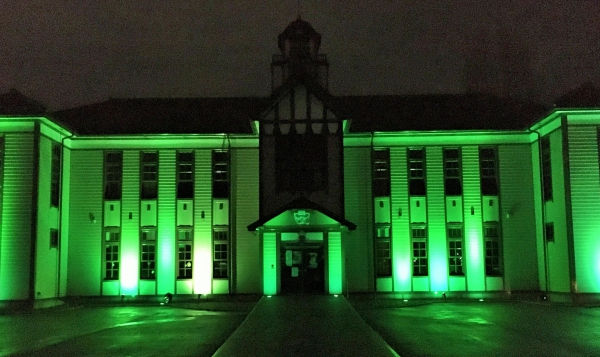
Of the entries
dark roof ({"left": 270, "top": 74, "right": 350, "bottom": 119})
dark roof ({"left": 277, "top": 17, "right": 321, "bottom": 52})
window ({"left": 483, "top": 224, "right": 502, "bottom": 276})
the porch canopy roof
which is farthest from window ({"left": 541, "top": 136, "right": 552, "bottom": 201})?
dark roof ({"left": 277, "top": 17, "right": 321, "bottom": 52})

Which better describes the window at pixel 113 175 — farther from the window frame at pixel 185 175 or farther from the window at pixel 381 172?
the window at pixel 381 172

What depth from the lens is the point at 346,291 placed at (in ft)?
95.0

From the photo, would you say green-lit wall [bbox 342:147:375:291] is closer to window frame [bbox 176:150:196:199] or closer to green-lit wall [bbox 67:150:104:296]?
window frame [bbox 176:150:196:199]

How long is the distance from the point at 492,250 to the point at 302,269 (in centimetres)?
954

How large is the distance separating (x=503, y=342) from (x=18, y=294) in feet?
65.8

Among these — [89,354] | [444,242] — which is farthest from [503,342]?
[444,242]

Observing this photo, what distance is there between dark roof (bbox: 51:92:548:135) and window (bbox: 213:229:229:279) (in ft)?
16.9

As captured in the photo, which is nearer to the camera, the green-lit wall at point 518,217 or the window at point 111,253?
the green-lit wall at point 518,217

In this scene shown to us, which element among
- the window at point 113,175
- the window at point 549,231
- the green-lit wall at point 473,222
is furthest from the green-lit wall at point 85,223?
the window at point 549,231

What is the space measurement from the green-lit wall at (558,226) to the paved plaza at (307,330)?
4.86ft

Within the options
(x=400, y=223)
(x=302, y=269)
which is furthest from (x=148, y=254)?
(x=400, y=223)

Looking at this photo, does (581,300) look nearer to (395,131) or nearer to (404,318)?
(404,318)

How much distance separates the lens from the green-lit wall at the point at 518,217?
98.4 ft

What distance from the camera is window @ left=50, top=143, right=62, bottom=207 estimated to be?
94.0 feet
